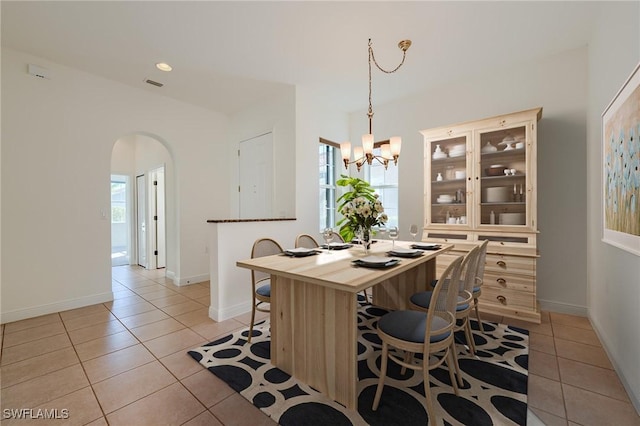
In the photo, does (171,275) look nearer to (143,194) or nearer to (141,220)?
(141,220)

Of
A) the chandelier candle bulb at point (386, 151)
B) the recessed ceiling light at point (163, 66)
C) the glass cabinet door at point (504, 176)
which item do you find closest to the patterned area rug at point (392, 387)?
the glass cabinet door at point (504, 176)

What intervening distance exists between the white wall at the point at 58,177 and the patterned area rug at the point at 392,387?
2216 mm

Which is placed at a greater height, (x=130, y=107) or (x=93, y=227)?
(x=130, y=107)

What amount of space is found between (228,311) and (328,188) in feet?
8.13

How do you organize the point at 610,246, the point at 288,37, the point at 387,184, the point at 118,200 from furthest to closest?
1. the point at 118,200
2. the point at 387,184
3. the point at 288,37
4. the point at 610,246

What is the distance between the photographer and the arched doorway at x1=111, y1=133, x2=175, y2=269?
5320 mm

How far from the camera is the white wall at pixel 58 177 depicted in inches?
114

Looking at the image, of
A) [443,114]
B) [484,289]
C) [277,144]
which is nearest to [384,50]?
[443,114]

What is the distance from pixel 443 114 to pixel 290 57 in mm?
2235

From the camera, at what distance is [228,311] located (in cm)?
302

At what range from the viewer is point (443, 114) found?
12.6 ft

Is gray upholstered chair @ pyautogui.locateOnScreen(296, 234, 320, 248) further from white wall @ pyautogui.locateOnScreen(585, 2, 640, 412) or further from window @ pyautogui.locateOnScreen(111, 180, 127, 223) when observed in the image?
window @ pyautogui.locateOnScreen(111, 180, 127, 223)

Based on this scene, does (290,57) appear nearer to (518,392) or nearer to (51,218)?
(51,218)

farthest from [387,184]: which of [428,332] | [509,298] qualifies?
[428,332]
